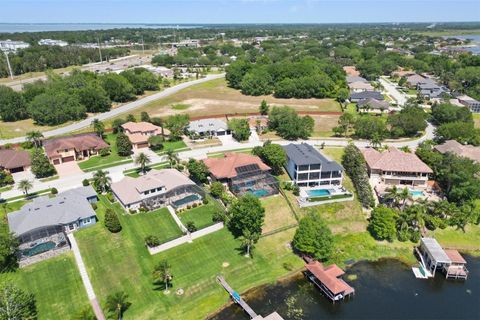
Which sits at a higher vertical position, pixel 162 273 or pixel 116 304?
pixel 162 273

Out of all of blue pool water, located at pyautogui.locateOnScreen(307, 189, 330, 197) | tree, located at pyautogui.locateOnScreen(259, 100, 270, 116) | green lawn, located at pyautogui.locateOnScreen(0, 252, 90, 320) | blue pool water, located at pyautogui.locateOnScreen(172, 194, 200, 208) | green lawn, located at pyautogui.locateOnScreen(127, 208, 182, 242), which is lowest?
green lawn, located at pyautogui.locateOnScreen(0, 252, 90, 320)

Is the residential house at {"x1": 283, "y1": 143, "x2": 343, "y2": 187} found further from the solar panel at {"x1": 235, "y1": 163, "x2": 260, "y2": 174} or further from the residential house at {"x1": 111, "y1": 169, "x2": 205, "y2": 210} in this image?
the residential house at {"x1": 111, "y1": 169, "x2": 205, "y2": 210}

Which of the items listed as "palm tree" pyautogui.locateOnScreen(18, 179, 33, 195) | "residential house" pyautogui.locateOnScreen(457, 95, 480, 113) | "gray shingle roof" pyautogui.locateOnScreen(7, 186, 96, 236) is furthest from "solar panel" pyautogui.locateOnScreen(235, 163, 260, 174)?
"residential house" pyautogui.locateOnScreen(457, 95, 480, 113)

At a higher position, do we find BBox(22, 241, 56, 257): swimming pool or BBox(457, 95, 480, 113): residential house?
BBox(457, 95, 480, 113): residential house

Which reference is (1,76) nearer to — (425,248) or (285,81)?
(285,81)

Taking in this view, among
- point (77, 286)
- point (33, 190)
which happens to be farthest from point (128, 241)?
point (33, 190)

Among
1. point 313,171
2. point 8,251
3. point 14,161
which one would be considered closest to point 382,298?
point 313,171

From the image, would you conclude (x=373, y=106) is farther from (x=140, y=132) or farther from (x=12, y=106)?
(x=12, y=106)
